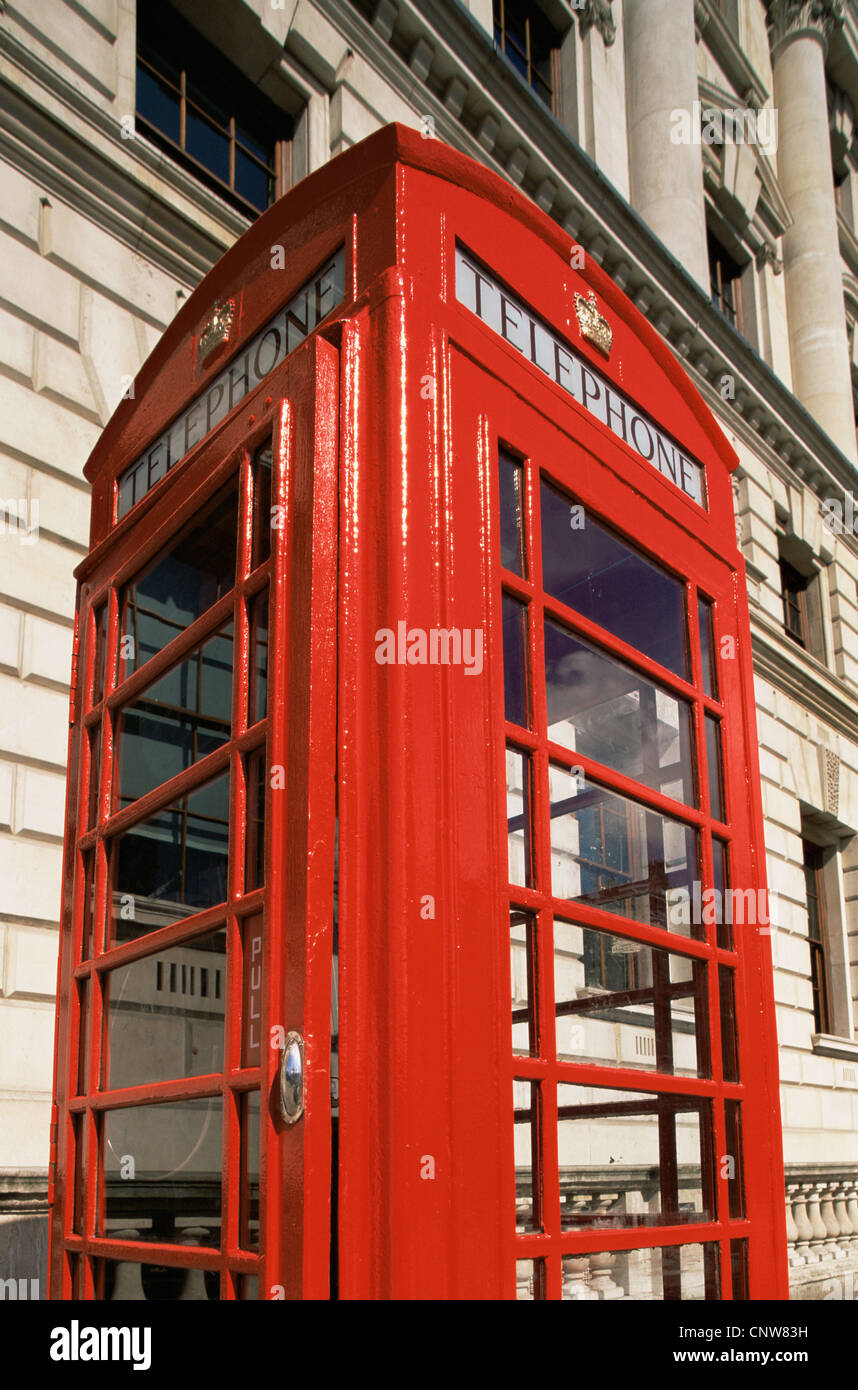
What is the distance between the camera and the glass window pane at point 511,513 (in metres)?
2.76

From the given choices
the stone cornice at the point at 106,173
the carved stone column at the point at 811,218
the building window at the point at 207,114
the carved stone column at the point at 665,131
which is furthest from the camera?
the carved stone column at the point at 811,218

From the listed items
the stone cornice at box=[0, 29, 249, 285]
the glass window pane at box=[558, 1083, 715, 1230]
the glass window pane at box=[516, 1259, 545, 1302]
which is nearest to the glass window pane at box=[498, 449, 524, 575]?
the glass window pane at box=[558, 1083, 715, 1230]

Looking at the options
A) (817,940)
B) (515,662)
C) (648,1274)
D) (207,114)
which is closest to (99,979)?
(515,662)

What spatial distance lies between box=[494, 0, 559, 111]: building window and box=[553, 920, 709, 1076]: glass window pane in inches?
456

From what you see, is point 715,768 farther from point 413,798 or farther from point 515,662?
point 413,798

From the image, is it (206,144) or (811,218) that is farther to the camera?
(811,218)

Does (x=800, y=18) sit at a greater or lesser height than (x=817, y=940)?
greater

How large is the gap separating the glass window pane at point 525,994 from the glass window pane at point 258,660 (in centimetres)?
73

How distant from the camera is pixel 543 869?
104 inches

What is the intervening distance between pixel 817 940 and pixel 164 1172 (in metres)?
12.9

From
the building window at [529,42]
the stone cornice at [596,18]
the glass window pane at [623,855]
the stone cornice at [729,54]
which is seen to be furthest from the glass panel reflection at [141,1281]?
the stone cornice at [729,54]

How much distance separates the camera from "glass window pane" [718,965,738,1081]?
3221 millimetres

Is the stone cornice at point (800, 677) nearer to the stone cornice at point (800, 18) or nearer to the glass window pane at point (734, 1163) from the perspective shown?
the stone cornice at point (800, 18)
